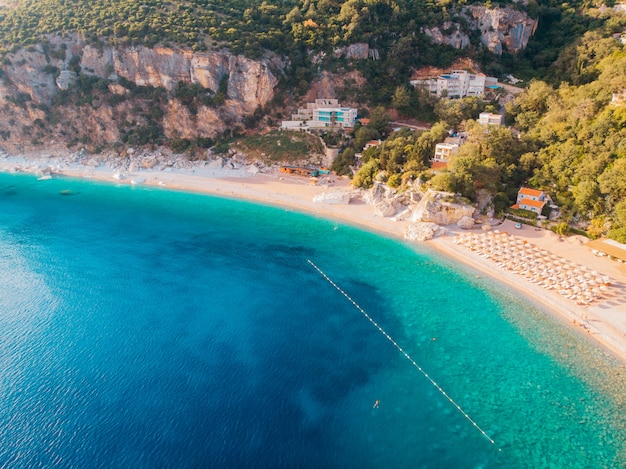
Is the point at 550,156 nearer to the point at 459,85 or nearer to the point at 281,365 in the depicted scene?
the point at 459,85

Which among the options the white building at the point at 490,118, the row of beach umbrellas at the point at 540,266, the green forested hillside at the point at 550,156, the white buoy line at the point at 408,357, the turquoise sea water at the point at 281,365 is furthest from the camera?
the white building at the point at 490,118

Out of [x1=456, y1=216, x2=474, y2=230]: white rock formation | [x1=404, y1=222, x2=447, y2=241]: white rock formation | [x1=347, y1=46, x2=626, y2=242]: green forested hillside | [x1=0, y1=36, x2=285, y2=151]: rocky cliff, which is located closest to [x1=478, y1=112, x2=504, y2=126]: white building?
[x1=347, y1=46, x2=626, y2=242]: green forested hillside

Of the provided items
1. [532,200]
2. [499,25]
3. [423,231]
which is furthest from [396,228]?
[499,25]

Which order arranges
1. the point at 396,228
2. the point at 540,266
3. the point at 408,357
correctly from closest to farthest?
the point at 408,357, the point at 540,266, the point at 396,228

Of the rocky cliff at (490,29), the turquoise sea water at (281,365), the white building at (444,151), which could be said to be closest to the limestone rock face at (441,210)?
the turquoise sea water at (281,365)

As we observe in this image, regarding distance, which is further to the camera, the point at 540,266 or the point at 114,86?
the point at 114,86

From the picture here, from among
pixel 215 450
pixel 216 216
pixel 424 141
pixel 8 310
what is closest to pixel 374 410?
pixel 215 450

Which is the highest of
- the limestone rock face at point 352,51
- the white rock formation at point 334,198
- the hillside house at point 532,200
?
the limestone rock face at point 352,51

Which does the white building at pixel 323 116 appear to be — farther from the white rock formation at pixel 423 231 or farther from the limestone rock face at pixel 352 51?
the white rock formation at pixel 423 231
